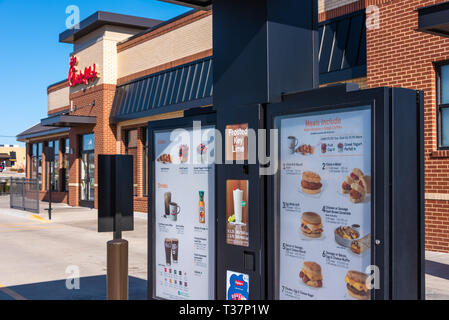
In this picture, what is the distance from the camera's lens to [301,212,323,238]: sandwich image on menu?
3.88 m

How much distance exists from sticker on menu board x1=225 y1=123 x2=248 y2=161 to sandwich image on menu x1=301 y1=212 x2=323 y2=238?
0.75 meters

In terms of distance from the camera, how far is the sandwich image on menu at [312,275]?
391 cm

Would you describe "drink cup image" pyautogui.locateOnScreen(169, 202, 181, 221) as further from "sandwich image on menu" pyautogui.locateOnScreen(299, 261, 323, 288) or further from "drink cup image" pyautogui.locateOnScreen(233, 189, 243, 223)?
"sandwich image on menu" pyautogui.locateOnScreen(299, 261, 323, 288)

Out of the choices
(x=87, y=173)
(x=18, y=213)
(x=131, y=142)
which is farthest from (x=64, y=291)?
(x=87, y=173)

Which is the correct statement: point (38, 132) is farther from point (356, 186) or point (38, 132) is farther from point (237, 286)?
point (356, 186)

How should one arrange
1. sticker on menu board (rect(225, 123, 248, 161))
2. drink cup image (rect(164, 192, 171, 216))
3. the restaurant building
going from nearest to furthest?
sticker on menu board (rect(225, 123, 248, 161)) → drink cup image (rect(164, 192, 171, 216)) → the restaurant building

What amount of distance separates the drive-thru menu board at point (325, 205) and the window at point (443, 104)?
A: 787 centimetres

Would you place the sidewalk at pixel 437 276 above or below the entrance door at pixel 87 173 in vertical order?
below

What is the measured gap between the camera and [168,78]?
64.9 ft

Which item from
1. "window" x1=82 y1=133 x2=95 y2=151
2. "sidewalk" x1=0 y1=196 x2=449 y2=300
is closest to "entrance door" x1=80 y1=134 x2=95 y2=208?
"window" x1=82 y1=133 x2=95 y2=151

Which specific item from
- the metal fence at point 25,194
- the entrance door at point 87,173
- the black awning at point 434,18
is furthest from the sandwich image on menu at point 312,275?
the entrance door at point 87,173

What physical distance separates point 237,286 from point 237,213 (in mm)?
666

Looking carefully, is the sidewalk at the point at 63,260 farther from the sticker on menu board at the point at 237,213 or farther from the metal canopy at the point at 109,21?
the metal canopy at the point at 109,21

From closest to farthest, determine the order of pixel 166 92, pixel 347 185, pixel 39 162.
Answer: pixel 347 185 → pixel 166 92 → pixel 39 162
